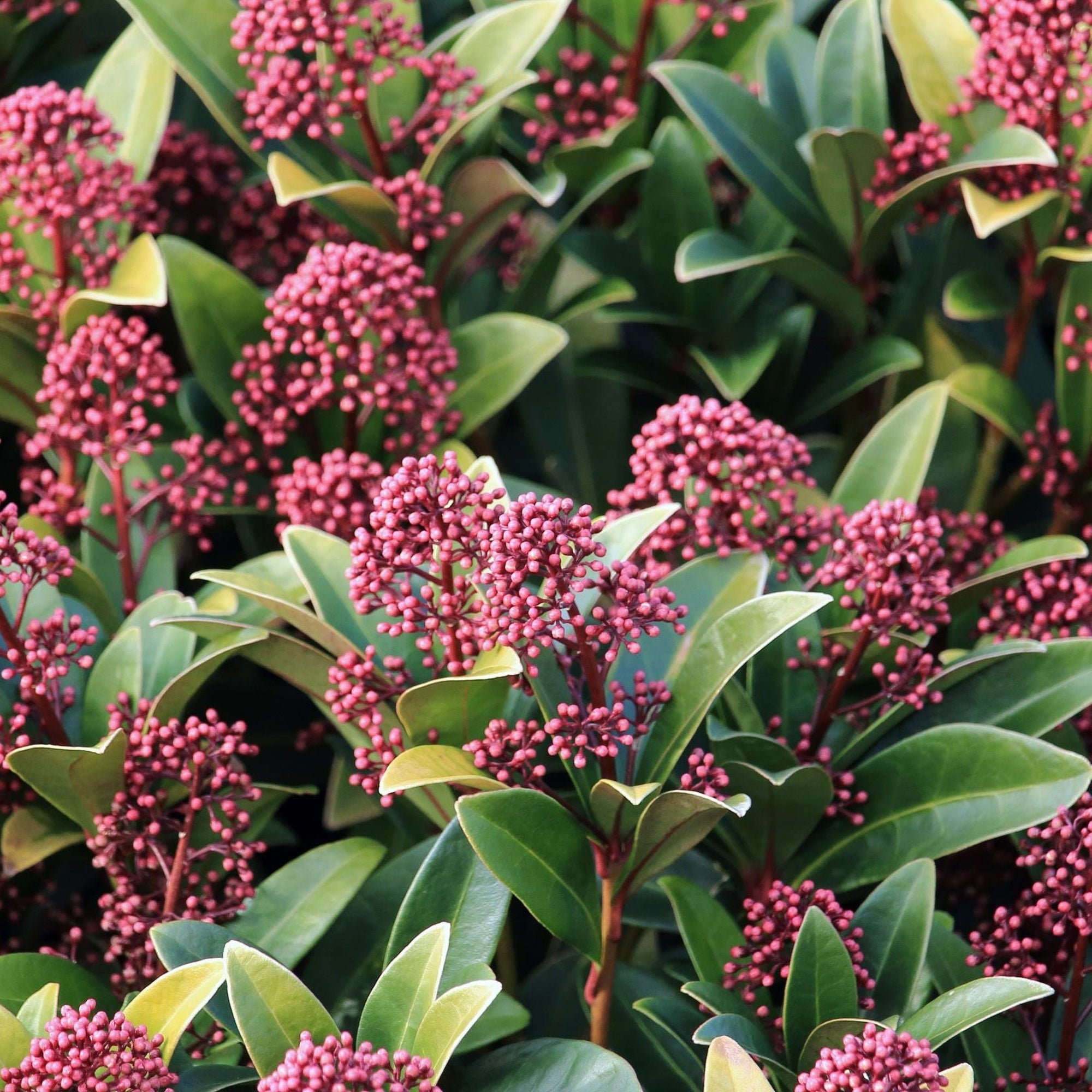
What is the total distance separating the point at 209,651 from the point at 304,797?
0.61 metres

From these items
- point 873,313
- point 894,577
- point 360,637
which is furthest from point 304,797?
point 873,313

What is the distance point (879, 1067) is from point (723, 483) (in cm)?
64

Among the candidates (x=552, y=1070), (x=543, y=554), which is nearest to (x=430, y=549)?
(x=543, y=554)

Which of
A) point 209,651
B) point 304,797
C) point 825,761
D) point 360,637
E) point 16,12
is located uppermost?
point 16,12

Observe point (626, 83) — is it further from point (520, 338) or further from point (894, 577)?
point (894, 577)

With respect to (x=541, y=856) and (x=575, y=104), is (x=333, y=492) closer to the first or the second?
(x=541, y=856)

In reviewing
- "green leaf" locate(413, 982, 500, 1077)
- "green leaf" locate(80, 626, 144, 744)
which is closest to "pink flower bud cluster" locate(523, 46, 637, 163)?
"green leaf" locate(80, 626, 144, 744)

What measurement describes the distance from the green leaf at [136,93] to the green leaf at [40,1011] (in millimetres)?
1085

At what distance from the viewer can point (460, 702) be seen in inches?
54.8

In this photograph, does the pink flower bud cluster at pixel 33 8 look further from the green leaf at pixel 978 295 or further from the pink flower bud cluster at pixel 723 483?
the green leaf at pixel 978 295

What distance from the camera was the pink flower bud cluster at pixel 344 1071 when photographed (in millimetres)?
1109

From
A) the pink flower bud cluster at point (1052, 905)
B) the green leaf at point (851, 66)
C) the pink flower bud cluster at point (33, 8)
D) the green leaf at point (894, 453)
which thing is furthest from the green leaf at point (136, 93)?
the pink flower bud cluster at point (1052, 905)

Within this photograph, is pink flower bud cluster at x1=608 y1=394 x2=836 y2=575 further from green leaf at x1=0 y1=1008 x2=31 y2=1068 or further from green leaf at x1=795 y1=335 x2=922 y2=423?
green leaf at x1=0 y1=1008 x2=31 y2=1068

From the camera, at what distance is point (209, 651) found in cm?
148
